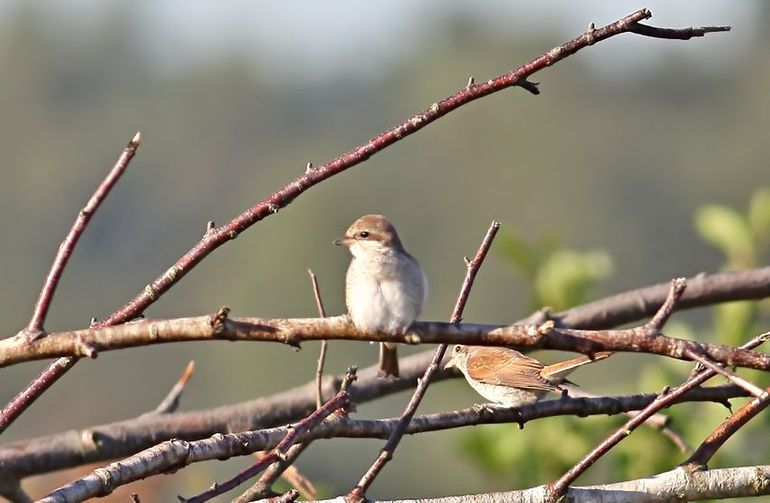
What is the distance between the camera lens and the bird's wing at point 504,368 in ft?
22.0

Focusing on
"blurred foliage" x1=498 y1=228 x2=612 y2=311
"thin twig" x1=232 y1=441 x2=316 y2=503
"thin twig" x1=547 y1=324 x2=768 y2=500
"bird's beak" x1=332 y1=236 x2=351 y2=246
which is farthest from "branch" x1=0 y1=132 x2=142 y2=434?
"blurred foliage" x1=498 y1=228 x2=612 y2=311

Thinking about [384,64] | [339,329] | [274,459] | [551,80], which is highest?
[384,64]

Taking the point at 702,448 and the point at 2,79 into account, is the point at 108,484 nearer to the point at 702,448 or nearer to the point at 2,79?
the point at 702,448

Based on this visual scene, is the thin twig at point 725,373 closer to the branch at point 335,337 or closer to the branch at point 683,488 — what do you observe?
the branch at point 335,337

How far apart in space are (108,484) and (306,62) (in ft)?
309

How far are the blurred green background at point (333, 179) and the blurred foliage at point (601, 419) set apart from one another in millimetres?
28535

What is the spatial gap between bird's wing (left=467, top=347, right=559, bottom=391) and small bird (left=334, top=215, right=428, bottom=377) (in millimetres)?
2396

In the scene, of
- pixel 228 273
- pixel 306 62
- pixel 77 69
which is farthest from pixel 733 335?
pixel 77 69

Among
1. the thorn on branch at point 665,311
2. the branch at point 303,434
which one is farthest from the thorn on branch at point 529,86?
the branch at point 303,434

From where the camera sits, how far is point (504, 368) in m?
6.76

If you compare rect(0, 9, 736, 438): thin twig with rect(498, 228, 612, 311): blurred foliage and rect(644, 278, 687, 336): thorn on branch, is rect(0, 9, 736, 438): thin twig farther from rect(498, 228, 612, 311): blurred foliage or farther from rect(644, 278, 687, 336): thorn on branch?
rect(498, 228, 612, 311): blurred foliage

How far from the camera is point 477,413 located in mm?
3529

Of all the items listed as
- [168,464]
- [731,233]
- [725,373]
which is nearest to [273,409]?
[168,464]

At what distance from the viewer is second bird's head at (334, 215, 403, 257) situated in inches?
165
